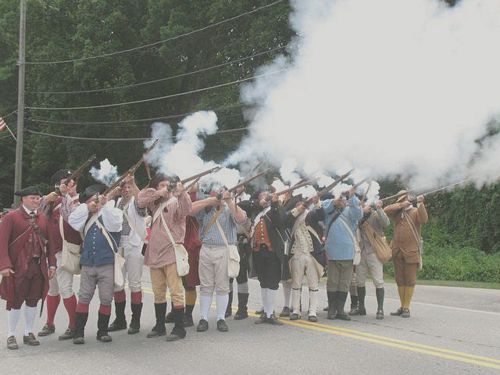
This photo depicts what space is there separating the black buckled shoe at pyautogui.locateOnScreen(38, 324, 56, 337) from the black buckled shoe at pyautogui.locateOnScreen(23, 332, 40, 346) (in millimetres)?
562

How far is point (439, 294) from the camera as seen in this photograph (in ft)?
44.3

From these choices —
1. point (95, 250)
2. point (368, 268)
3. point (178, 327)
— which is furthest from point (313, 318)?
point (95, 250)

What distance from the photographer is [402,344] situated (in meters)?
7.62

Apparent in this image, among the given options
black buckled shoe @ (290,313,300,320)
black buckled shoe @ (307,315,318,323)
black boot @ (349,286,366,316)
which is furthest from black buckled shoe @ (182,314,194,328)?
black boot @ (349,286,366,316)

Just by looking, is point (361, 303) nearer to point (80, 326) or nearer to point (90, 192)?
point (80, 326)

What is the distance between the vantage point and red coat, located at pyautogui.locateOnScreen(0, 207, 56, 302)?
25.8 feet

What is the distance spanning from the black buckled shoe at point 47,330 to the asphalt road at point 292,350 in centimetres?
15

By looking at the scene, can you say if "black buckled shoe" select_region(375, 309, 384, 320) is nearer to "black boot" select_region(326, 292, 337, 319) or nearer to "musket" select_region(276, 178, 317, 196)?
"black boot" select_region(326, 292, 337, 319)

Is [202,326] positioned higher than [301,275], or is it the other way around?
[301,275]

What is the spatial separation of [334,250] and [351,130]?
1.84m

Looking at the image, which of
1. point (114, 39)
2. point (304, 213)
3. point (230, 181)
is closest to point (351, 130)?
point (304, 213)

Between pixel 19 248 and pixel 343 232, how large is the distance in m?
4.53

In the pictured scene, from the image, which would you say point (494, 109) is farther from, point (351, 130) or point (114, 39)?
point (114, 39)

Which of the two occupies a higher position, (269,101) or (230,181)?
(269,101)
